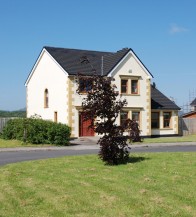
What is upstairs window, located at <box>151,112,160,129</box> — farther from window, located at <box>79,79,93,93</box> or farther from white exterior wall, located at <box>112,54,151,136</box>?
window, located at <box>79,79,93,93</box>

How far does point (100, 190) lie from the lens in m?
10.8

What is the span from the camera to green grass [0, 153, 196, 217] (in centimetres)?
→ 876

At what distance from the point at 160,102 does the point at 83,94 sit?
35.3 feet

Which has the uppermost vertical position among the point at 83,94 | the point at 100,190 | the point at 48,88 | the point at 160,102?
the point at 48,88

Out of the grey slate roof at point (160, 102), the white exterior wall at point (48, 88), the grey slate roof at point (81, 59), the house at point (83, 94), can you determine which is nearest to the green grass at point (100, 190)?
the house at point (83, 94)

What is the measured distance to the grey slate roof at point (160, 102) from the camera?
4150cm

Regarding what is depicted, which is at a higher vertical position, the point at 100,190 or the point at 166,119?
the point at 166,119

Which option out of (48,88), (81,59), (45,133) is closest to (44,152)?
(45,133)

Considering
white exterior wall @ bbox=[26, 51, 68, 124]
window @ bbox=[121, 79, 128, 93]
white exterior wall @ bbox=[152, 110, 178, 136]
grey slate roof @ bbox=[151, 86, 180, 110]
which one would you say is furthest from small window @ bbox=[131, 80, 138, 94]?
white exterior wall @ bbox=[26, 51, 68, 124]

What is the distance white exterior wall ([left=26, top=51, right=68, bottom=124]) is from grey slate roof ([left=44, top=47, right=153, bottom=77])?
2.06 ft

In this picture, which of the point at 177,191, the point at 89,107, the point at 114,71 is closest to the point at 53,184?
the point at 177,191

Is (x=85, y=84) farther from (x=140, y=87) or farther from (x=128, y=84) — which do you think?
(x=140, y=87)

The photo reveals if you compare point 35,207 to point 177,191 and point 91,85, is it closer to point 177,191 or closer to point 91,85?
point 177,191

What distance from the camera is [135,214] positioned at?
27.7 ft
